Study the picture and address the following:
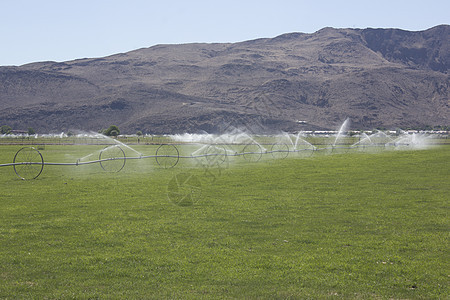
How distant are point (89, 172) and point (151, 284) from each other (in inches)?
862

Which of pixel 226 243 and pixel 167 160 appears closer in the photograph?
pixel 226 243

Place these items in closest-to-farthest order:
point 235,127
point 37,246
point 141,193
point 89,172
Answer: point 37,246 < point 141,193 < point 89,172 < point 235,127

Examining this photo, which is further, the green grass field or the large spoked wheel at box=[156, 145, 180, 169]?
the large spoked wheel at box=[156, 145, 180, 169]

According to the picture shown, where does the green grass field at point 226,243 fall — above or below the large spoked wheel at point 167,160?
below

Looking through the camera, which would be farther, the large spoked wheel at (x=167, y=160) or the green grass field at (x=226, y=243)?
the large spoked wheel at (x=167, y=160)

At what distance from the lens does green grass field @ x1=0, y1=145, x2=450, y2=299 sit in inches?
329

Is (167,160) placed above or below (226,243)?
above

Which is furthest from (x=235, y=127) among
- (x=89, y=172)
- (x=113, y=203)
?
(x=113, y=203)

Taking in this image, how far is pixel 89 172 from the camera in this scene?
94.9 feet

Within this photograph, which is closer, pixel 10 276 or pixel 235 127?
pixel 10 276

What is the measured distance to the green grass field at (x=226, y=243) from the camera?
27.4 feet

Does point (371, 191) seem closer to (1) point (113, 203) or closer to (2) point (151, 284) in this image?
(1) point (113, 203)

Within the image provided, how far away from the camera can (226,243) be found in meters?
11.1

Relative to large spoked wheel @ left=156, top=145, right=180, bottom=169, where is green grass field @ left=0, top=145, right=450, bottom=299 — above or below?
below
